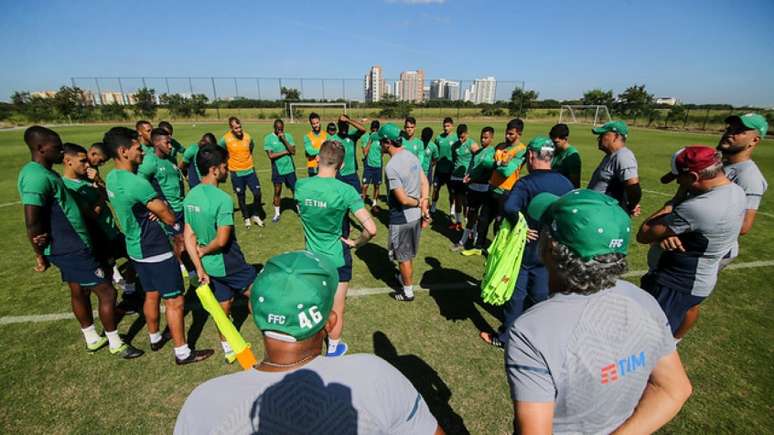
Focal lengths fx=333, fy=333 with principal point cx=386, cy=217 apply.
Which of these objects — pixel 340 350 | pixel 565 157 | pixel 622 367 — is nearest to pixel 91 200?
pixel 340 350

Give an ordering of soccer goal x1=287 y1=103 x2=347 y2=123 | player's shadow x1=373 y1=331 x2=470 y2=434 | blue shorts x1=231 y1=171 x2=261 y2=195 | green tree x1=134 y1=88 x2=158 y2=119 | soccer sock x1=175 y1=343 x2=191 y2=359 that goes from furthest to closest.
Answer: soccer goal x1=287 y1=103 x2=347 y2=123
green tree x1=134 y1=88 x2=158 y2=119
blue shorts x1=231 y1=171 x2=261 y2=195
soccer sock x1=175 y1=343 x2=191 y2=359
player's shadow x1=373 y1=331 x2=470 y2=434

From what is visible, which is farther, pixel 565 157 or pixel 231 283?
pixel 565 157

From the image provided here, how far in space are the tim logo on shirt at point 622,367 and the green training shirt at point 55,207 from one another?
509 centimetres

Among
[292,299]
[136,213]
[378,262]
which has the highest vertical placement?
[292,299]

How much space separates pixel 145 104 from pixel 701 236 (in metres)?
63.2

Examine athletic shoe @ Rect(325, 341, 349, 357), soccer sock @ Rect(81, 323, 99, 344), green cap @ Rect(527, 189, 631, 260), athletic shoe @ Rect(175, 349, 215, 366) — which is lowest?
athletic shoe @ Rect(175, 349, 215, 366)

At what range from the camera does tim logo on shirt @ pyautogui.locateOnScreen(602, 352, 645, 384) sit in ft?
4.62

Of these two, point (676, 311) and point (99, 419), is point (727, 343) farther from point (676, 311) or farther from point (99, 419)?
point (99, 419)

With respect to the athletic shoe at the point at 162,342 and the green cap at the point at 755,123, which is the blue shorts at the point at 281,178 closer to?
the athletic shoe at the point at 162,342

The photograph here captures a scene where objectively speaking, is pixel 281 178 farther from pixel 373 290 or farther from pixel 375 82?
pixel 375 82

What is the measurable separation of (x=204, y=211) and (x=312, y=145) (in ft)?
20.8

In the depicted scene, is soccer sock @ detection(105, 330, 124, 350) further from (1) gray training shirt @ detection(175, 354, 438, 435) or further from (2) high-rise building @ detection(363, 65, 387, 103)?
(2) high-rise building @ detection(363, 65, 387, 103)

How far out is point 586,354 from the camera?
54.4 inches

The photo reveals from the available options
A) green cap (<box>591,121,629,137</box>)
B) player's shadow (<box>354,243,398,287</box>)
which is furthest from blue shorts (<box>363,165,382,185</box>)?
green cap (<box>591,121,629,137</box>)
